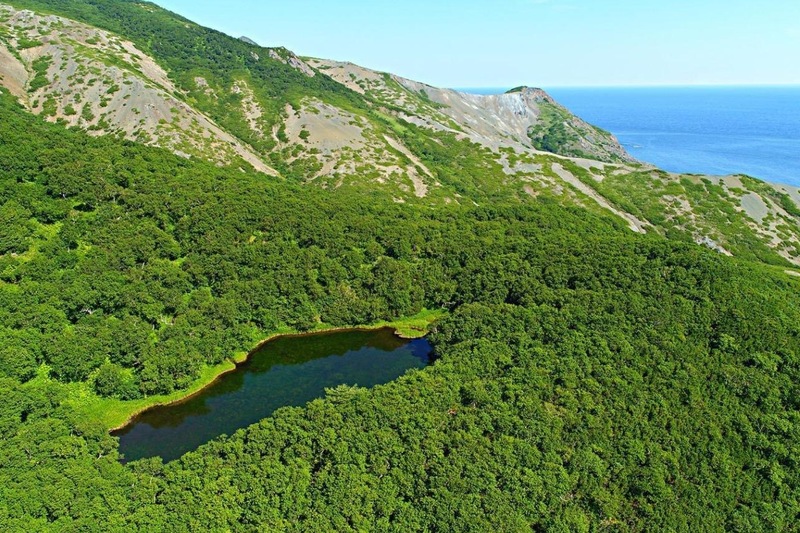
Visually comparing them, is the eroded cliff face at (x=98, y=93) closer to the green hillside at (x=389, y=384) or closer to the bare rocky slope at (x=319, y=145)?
the bare rocky slope at (x=319, y=145)

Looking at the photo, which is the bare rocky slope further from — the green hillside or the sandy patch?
the green hillside

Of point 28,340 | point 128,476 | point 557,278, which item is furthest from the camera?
point 557,278

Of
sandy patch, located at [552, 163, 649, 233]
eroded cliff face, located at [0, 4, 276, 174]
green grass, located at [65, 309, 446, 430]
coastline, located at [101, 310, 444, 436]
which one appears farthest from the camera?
sandy patch, located at [552, 163, 649, 233]

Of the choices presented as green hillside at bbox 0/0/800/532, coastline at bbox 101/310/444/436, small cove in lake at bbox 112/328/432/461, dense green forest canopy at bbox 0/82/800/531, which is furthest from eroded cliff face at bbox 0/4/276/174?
small cove in lake at bbox 112/328/432/461

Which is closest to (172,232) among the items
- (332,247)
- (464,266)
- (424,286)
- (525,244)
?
(332,247)

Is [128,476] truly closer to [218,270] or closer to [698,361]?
[218,270]
